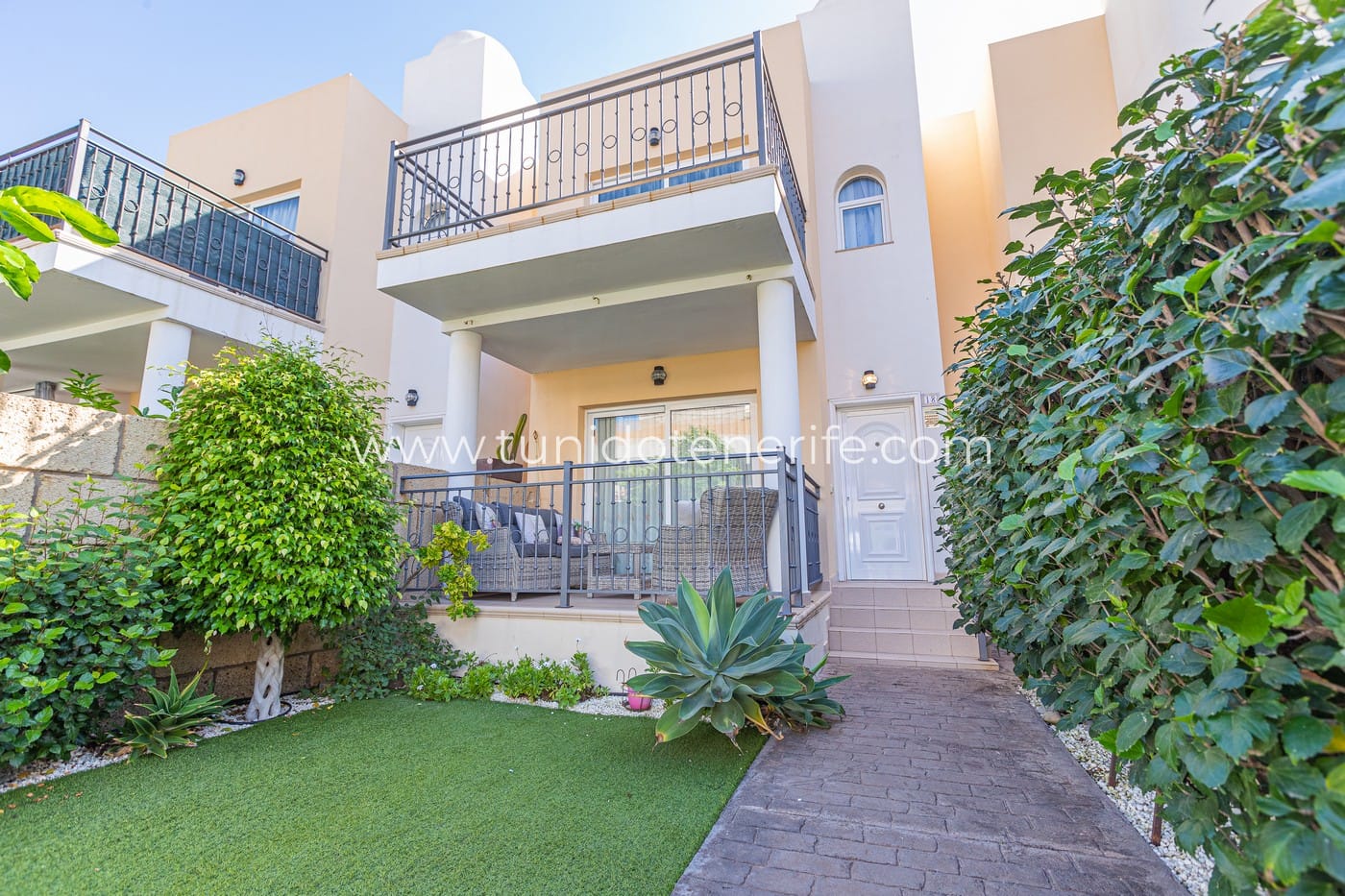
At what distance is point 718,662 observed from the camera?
288 centimetres

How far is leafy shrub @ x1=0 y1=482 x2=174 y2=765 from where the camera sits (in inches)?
92.1

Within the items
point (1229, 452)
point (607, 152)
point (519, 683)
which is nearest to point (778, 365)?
point (519, 683)

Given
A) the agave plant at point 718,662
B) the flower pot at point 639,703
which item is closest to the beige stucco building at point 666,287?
the flower pot at point 639,703

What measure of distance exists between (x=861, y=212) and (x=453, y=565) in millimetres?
6277

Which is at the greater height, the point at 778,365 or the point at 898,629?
the point at 778,365

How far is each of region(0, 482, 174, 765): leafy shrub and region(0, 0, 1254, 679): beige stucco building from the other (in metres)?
1.97

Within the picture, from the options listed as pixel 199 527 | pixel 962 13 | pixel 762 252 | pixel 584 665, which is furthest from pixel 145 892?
pixel 962 13

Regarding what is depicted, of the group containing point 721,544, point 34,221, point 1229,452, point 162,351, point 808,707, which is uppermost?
point 162,351

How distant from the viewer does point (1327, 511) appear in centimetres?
94

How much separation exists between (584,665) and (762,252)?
138 inches

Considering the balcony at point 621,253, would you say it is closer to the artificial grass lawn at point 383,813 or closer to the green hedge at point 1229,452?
the green hedge at point 1229,452

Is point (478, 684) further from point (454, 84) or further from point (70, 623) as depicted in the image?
point (454, 84)

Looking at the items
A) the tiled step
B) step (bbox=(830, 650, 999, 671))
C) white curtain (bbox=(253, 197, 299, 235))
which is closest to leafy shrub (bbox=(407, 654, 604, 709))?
step (bbox=(830, 650, 999, 671))

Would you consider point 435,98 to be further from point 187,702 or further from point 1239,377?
point 1239,377
